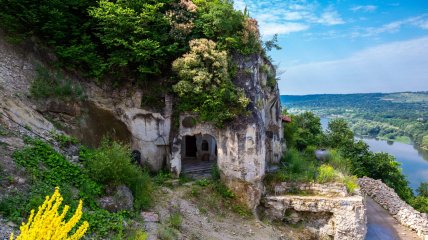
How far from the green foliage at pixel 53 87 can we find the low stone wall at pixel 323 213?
9.71m

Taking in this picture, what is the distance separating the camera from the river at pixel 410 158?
4955 cm

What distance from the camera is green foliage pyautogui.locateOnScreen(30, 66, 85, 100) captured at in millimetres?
13375

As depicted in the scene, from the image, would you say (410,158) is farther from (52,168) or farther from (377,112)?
(52,168)

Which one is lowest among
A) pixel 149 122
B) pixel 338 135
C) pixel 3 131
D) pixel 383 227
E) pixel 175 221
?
pixel 383 227

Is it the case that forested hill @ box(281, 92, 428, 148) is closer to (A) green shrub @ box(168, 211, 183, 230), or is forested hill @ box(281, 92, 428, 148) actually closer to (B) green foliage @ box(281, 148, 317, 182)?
(B) green foliage @ box(281, 148, 317, 182)

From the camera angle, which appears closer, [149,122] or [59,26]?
[59,26]

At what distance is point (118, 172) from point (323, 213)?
9.34 meters

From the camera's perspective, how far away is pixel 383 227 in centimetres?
1781

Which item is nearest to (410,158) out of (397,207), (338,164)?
(397,207)

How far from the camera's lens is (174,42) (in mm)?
15031

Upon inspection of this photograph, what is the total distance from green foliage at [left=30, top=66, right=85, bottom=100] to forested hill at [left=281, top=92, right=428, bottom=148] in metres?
36.8

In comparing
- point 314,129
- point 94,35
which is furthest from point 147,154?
point 314,129

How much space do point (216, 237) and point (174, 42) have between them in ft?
27.9

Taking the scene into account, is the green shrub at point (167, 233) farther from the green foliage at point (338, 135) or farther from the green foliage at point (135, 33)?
the green foliage at point (338, 135)
